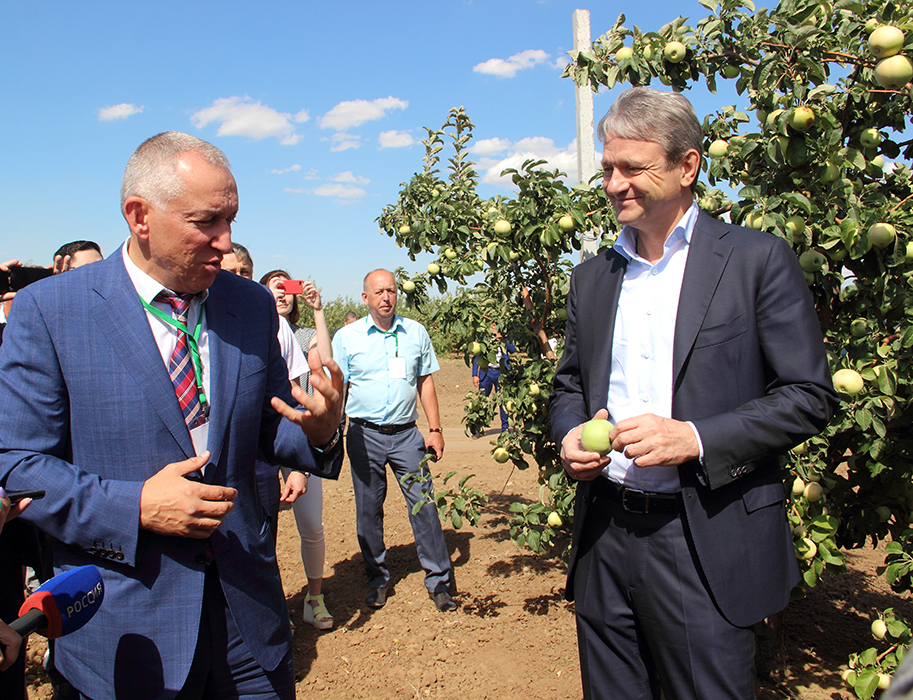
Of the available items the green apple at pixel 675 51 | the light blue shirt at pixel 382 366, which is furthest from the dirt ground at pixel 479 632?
the green apple at pixel 675 51

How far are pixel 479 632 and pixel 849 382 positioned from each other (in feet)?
8.11

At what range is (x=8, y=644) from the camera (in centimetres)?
140

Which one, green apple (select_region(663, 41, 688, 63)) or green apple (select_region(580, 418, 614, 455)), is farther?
green apple (select_region(663, 41, 688, 63))

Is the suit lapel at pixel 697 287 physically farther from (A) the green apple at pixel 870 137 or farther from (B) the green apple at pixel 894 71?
(A) the green apple at pixel 870 137

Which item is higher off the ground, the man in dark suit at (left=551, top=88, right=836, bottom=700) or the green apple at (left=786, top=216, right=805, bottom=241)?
the green apple at (left=786, top=216, right=805, bottom=241)

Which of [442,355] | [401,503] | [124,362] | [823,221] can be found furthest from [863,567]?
[442,355]

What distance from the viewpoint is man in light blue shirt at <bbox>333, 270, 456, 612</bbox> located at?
4.25 m

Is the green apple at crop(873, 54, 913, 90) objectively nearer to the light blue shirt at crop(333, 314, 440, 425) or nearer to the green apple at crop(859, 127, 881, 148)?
the green apple at crop(859, 127, 881, 148)

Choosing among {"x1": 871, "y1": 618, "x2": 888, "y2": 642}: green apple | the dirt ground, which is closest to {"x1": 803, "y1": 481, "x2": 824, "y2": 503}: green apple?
{"x1": 871, "y1": 618, "x2": 888, "y2": 642}: green apple

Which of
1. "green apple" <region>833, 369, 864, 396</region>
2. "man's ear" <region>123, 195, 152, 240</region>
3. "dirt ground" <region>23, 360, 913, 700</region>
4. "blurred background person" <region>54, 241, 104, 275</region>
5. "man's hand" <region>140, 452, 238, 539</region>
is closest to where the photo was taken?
"man's hand" <region>140, 452, 238, 539</region>

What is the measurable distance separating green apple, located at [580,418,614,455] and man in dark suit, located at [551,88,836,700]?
22mm

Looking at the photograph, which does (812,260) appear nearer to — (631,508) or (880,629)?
(631,508)

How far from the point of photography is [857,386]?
2293 millimetres

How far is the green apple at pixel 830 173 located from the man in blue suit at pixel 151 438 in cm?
184
